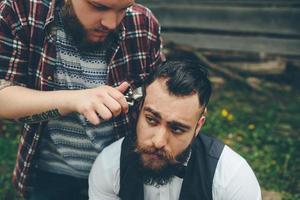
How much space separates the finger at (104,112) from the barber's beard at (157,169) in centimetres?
55

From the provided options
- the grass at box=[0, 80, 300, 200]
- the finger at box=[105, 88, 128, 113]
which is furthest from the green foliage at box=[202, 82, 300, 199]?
the finger at box=[105, 88, 128, 113]

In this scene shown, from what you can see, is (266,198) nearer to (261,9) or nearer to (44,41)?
(44,41)

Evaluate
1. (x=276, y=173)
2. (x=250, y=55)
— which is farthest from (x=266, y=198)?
(x=250, y=55)

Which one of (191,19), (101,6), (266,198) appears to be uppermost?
(101,6)

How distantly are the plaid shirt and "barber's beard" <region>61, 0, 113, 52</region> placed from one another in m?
0.11

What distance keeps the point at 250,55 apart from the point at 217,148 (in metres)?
4.09

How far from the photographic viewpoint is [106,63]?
2.95m

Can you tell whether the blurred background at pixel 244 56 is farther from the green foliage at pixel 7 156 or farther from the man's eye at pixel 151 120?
the man's eye at pixel 151 120

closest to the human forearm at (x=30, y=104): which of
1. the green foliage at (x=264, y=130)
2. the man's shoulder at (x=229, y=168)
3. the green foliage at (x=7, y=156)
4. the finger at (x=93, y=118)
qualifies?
the finger at (x=93, y=118)

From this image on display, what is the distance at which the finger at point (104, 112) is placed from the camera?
7.06 ft

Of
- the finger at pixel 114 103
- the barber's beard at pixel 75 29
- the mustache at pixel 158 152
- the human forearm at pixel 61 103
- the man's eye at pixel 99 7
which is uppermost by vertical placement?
the man's eye at pixel 99 7

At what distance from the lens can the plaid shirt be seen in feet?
8.98

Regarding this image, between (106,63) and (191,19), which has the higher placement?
(106,63)

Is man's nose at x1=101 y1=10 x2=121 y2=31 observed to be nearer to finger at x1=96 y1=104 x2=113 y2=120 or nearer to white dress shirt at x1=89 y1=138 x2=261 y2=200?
finger at x1=96 y1=104 x2=113 y2=120
